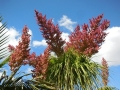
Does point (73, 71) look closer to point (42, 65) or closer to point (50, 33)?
point (50, 33)

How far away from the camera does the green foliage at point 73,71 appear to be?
4.69 meters

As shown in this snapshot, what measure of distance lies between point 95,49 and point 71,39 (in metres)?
0.67

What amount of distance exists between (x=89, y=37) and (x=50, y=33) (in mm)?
753

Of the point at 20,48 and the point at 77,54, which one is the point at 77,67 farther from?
the point at 20,48

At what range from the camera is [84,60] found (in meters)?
5.13

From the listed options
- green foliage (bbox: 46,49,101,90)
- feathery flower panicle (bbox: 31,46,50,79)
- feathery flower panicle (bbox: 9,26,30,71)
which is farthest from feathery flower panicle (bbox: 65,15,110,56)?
feathery flower panicle (bbox: 9,26,30,71)

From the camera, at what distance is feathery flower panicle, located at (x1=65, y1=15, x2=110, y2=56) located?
4.61 m

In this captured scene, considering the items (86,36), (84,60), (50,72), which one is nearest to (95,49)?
(86,36)

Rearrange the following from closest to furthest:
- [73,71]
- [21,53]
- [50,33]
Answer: [21,53] < [50,33] < [73,71]

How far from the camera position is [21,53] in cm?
336

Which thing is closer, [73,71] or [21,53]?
[21,53]

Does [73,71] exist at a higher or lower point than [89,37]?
lower

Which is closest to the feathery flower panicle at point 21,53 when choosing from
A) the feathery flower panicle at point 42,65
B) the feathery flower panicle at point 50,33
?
the feathery flower panicle at point 42,65

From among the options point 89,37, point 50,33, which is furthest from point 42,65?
point 89,37
